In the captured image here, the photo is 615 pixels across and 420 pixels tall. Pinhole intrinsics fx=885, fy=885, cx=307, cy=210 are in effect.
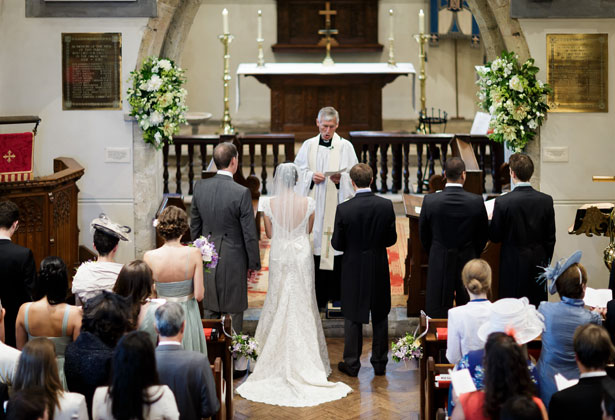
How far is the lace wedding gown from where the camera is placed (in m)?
6.29

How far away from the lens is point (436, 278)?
6465 millimetres

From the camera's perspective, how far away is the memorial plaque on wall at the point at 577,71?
859cm

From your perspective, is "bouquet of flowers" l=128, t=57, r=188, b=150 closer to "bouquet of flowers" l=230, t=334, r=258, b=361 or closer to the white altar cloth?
"bouquet of flowers" l=230, t=334, r=258, b=361

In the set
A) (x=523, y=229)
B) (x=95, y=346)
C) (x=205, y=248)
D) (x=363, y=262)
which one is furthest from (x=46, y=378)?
(x=523, y=229)

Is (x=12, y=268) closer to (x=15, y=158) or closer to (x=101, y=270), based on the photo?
(x=101, y=270)

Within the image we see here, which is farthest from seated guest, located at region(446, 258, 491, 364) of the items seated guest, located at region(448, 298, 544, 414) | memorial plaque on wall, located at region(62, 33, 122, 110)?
memorial plaque on wall, located at region(62, 33, 122, 110)

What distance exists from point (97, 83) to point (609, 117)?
5051mm

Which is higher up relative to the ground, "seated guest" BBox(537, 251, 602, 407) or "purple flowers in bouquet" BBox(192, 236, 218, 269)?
"purple flowers in bouquet" BBox(192, 236, 218, 269)

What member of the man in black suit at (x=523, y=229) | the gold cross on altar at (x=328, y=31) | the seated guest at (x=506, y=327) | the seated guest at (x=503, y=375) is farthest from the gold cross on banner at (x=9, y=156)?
the gold cross on altar at (x=328, y=31)

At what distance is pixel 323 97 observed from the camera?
13.1 meters

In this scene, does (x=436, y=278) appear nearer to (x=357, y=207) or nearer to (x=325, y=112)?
(x=357, y=207)

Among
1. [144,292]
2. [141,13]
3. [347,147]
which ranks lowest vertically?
[144,292]

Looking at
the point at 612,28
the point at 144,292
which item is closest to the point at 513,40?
the point at 612,28

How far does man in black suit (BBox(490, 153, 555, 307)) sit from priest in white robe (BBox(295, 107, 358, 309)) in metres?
1.55
